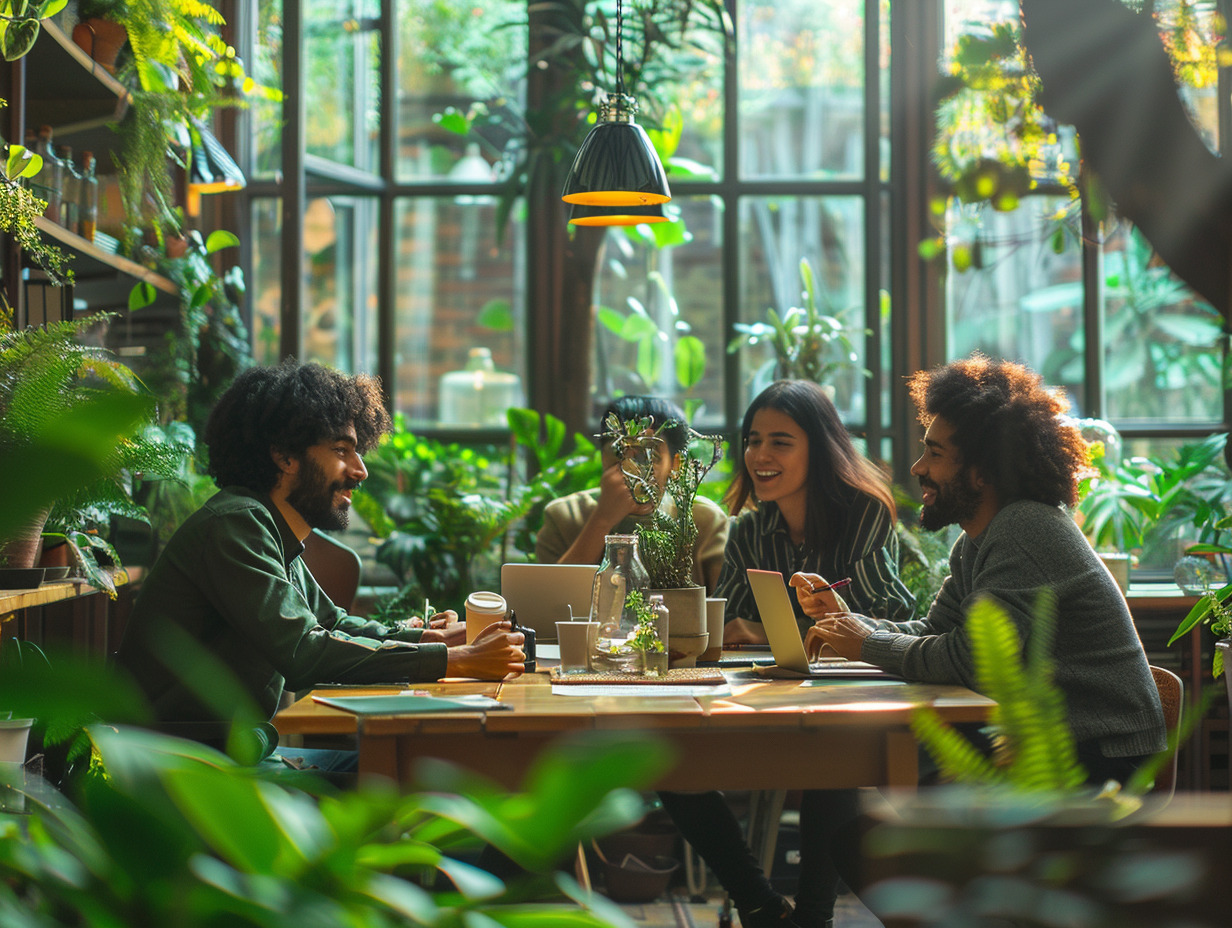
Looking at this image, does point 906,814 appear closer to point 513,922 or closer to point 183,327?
point 513,922

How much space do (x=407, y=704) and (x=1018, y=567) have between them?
1068 millimetres

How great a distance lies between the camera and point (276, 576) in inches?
78.7

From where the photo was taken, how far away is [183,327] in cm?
404

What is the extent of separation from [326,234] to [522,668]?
3.64 m

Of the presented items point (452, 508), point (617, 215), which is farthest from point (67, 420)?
point (452, 508)

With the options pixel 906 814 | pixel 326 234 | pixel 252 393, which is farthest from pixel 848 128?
pixel 906 814

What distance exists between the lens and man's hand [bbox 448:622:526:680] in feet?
6.74

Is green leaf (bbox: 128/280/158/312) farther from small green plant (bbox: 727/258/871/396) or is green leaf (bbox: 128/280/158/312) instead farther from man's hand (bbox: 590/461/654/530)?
small green plant (bbox: 727/258/871/396)

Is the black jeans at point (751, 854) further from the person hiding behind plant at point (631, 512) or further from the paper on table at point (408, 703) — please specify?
the paper on table at point (408, 703)

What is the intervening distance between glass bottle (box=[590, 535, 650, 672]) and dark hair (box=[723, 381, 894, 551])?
0.93 meters

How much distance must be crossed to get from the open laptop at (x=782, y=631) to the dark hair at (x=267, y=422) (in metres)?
0.88

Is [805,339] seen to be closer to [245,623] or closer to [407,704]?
[245,623]

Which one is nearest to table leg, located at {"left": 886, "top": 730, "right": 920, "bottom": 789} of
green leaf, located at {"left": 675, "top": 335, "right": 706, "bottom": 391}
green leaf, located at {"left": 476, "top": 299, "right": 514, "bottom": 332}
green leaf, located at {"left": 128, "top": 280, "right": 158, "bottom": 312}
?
green leaf, located at {"left": 128, "top": 280, "right": 158, "bottom": 312}

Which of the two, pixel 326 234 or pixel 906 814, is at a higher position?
pixel 326 234
